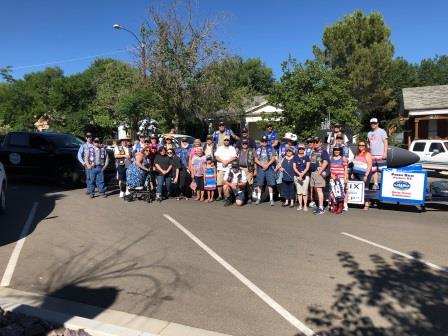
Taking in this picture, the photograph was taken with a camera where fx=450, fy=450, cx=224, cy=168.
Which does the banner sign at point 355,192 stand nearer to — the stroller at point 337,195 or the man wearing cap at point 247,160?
the stroller at point 337,195

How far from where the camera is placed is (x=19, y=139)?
15.3 m

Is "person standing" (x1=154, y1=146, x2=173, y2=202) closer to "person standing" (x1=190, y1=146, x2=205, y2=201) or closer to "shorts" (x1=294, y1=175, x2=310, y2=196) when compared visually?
"person standing" (x1=190, y1=146, x2=205, y2=201)

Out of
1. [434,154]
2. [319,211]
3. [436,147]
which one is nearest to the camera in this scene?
[319,211]

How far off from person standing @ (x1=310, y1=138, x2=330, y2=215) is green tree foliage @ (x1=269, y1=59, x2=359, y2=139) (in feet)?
41.0

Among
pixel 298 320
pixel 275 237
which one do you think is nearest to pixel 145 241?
pixel 275 237

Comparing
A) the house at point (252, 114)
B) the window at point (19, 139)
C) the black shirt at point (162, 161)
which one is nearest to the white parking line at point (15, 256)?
the black shirt at point (162, 161)

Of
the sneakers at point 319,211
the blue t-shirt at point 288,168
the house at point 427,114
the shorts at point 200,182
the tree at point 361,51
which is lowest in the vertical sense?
the sneakers at point 319,211

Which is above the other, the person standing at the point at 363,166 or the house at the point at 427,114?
the house at the point at 427,114

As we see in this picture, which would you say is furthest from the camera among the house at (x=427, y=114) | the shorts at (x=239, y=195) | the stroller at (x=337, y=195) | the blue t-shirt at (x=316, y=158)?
the house at (x=427, y=114)

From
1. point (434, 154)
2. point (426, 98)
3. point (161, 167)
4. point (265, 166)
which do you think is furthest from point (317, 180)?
point (426, 98)

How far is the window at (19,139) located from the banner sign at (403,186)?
37.2ft

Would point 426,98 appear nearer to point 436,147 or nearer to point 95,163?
point 436,147

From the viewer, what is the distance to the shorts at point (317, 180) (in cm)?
1062

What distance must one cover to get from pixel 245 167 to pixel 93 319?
311 inches
